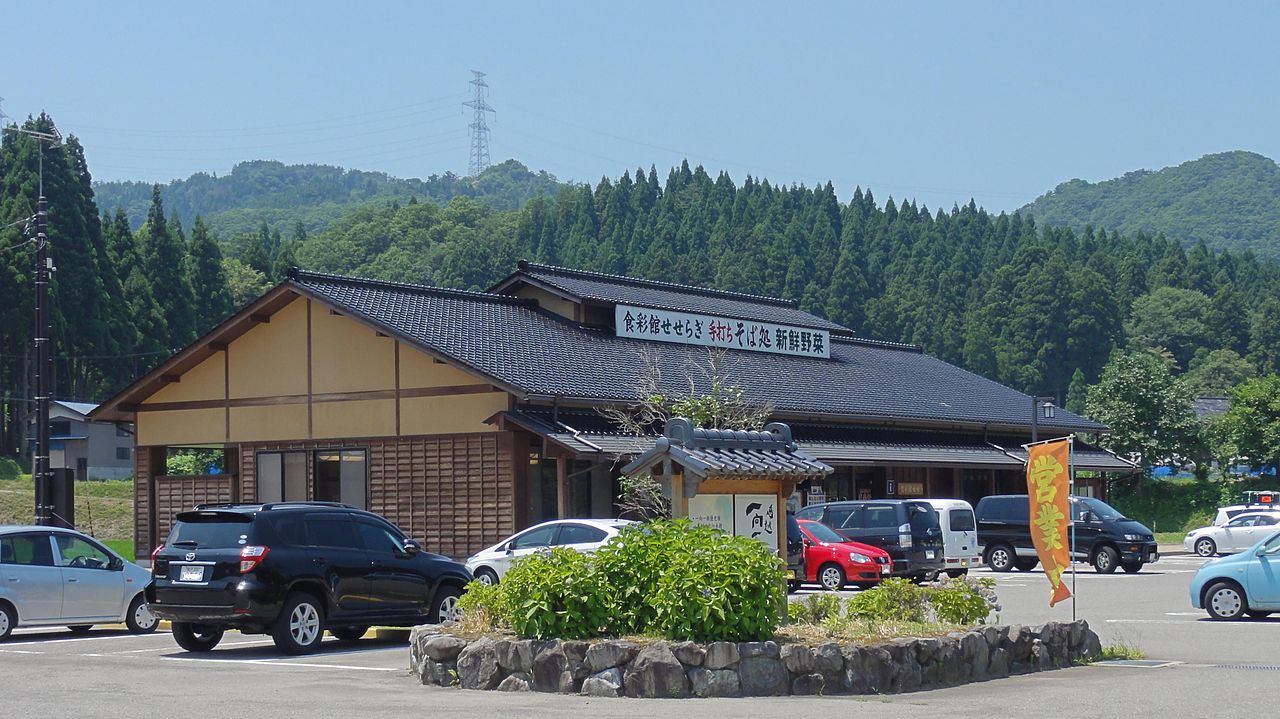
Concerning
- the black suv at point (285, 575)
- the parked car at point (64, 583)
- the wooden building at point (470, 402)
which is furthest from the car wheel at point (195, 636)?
the wooden building at point (470, 402)

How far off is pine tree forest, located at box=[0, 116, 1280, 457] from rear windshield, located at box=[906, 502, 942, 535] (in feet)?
160

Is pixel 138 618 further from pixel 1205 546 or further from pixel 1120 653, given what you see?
pixel 1205 546

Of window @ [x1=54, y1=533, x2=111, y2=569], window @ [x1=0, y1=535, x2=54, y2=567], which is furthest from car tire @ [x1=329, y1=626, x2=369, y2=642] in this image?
window @ [x1=0, y1=535, x2=54, y2=567]

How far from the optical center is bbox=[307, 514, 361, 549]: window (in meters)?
16.6

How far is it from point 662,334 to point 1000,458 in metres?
10.9

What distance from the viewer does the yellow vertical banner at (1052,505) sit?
586 inches

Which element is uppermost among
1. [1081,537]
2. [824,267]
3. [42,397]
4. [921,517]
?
[824,267]

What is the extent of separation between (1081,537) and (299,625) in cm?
2167

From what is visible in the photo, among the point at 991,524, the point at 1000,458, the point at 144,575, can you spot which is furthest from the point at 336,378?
the point at 1000,458

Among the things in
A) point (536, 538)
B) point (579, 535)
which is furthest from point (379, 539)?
point (536, 538)

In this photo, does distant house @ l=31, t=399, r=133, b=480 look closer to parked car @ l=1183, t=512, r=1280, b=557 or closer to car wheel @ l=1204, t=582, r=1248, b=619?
parked car @ l=1183, t=512, r=1280, b=557

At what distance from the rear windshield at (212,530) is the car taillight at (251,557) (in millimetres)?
139

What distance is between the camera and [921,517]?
28.7 meters

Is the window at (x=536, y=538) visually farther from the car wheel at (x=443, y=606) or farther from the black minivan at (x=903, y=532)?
the black minivan at (x=903, y=532)
